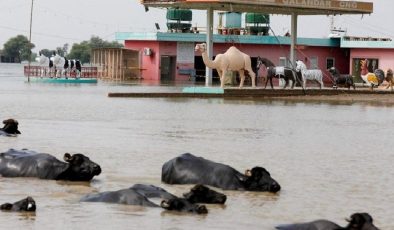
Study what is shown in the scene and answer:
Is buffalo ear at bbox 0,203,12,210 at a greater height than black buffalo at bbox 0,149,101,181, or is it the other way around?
black buffalo at bbox 0,149,101,181

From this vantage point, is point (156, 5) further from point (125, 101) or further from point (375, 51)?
point (375, 51)

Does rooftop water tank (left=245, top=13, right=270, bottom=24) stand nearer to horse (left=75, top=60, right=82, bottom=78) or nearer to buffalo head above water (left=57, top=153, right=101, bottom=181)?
horse (left=75, top=60, right=82, bottom=78)

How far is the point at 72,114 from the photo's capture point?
24750 mm

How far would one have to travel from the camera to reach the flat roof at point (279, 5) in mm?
38688

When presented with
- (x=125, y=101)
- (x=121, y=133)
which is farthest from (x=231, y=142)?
(x=125, y=101)

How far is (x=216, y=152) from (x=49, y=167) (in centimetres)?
446

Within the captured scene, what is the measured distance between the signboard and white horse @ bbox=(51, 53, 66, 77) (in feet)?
20.7

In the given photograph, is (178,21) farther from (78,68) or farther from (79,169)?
(79,169)

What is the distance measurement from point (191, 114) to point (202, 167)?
13.5 metres

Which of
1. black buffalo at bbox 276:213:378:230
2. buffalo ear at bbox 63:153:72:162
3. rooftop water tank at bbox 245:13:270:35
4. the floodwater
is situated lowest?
the floodwater

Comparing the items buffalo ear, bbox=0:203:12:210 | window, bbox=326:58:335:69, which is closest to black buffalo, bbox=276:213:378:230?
buffalo ear, bbox=0:203:12:210

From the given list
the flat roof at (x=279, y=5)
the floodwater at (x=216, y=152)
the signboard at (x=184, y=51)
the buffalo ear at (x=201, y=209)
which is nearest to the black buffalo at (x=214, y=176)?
the floodwater at (x=216, y=152)

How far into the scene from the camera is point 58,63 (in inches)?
1983

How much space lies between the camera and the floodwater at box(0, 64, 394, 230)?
9.84m
